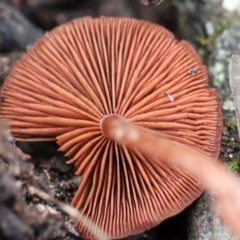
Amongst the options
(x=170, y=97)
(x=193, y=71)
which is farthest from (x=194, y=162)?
(x=193, y=71)

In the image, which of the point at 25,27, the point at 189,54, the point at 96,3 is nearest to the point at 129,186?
the point at 189,54

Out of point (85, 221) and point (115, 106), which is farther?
point (115, 106)

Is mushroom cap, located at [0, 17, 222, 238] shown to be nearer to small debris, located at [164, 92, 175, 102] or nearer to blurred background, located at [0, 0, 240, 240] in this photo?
small debris, located at [164, 92, 175, 102]

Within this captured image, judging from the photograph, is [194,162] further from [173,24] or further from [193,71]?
[173,24]

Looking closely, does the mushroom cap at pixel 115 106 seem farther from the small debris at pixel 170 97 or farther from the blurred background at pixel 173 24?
the blurred background at pixel 173 24

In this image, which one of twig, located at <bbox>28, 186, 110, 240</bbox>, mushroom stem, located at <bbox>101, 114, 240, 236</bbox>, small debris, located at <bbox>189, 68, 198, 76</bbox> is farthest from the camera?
small debris, located at <bbox>189, 68, 198, 76</bbox>

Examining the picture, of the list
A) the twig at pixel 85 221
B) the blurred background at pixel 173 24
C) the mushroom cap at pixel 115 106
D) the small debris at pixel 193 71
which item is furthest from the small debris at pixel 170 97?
the twig at pixel 85 221

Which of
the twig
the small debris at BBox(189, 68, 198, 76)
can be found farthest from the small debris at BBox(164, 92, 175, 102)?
the twig

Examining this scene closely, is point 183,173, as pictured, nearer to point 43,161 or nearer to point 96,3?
point 43,161
